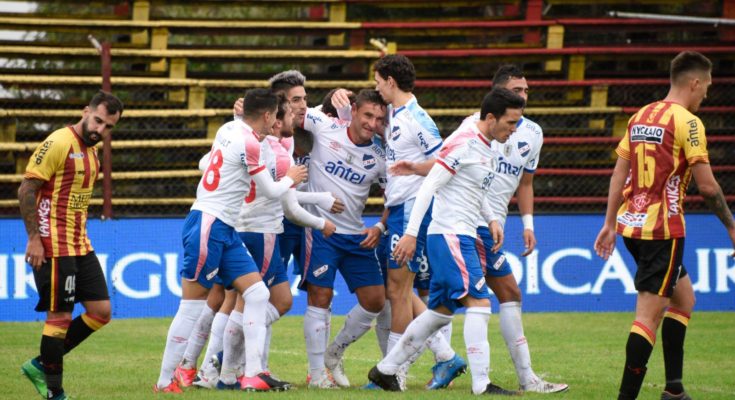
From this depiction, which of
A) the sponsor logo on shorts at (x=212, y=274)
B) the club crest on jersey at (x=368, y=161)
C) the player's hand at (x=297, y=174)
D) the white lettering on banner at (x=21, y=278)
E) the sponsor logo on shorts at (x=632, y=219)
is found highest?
the club crest on jersey at (x=368, y=161)

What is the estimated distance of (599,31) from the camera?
19328 mm

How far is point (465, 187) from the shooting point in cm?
766

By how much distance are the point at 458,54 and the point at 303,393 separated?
11771mm

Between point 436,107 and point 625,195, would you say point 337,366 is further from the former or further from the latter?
point 436,107

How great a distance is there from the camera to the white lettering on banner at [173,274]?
13.3 metres

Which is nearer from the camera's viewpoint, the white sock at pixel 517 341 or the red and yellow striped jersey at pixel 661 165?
the red and yellow striped jersey at pixel 661 165

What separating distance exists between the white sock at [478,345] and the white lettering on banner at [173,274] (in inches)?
251

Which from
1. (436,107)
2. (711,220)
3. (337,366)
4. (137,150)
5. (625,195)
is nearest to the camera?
(625,195)

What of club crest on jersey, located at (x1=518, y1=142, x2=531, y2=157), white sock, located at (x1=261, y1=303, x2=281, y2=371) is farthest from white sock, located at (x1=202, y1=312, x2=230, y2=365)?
club crest on jersey, located at (x1=518, y1=142, x2=531, y2=157)

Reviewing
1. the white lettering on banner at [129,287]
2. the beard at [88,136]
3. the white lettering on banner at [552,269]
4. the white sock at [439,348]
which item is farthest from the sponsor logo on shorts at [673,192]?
the white lettering on banner at [129,287]

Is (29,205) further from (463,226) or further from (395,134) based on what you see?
(463,226)

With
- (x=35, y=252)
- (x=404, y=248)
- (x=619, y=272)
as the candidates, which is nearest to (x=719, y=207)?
(x=404, y=248)

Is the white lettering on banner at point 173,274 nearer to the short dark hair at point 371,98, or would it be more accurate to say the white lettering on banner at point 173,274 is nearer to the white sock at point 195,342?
the white sock at point 195,342

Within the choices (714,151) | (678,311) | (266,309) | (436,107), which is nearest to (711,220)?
(714,151)
